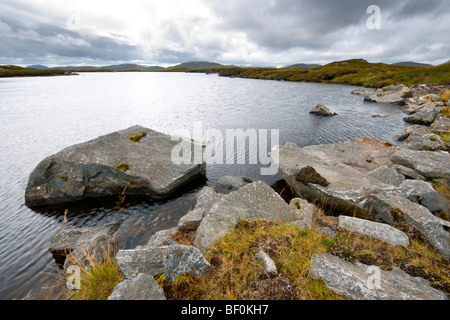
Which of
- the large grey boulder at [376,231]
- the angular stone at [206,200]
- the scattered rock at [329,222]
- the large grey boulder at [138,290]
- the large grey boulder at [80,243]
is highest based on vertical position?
the large grey boulder at [138,290]

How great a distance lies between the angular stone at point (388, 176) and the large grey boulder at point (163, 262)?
1221 centimetres

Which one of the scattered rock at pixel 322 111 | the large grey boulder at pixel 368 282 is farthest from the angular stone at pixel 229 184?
the scattered rock at pixel 322 111

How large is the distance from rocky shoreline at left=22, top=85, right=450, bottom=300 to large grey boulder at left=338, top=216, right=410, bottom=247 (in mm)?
35

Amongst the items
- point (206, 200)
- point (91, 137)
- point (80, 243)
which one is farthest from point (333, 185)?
point (91, 137)

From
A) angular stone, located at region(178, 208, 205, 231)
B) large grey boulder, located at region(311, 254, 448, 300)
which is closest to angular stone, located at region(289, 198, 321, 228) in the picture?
large grey boulder, located at region(311, 254, 448, 300)

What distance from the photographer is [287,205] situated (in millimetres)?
10539

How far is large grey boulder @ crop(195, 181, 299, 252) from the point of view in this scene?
24.9 feet

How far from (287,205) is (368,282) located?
542 cm

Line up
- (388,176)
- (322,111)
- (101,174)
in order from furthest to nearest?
(322,111) → (101,174) → (388,176)

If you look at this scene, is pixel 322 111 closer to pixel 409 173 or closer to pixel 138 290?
pixel 409 173

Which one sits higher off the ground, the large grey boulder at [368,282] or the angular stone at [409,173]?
the large grey boulder at [368,282]

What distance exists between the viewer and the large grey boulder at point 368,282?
486 cm

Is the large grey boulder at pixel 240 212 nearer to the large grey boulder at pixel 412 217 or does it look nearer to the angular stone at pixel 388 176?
the large grey boulder at pixel 412 217

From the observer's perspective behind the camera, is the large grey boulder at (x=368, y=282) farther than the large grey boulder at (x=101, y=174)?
No
